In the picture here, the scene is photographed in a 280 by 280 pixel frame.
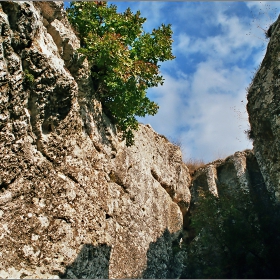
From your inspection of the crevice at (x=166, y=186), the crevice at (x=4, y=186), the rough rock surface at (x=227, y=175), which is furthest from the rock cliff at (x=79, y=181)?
the rough rock surface at (x=227, y=175)

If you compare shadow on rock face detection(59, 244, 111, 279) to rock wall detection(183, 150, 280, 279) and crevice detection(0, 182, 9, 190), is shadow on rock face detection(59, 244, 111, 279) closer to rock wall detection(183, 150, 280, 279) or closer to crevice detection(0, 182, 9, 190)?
crevice detection(0, 182, 9, 190)

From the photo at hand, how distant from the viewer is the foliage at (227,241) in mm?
10969

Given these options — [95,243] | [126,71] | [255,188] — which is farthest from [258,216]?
[126,71]

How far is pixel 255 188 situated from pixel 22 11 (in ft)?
41.1

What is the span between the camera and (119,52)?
10664 mm

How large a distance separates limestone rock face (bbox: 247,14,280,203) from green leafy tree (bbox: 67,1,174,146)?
3434 mm

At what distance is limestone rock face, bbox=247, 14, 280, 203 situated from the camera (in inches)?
384

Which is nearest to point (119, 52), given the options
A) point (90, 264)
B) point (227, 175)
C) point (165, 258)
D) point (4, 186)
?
point (4, 186)

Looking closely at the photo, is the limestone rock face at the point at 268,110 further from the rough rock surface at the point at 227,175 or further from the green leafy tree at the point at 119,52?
the rough rock surface at the point at 227,175

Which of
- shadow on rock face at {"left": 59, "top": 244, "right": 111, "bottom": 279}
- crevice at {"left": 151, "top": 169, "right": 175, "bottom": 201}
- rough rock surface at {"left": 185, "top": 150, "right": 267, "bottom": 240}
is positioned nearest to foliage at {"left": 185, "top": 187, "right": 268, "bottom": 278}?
crevice at {"left": 151, "top": 169, "right": 175, "bottom": 201}

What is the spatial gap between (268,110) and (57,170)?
6606 millimetres

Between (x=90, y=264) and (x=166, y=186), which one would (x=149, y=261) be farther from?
(x=166, y=186)

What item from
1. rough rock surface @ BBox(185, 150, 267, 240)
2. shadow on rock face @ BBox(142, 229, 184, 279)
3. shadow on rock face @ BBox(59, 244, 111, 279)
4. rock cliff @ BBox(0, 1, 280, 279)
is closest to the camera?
rock cliff @ BBox(0, 1, 280, 279)

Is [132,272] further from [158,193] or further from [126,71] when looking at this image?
[126,71]
